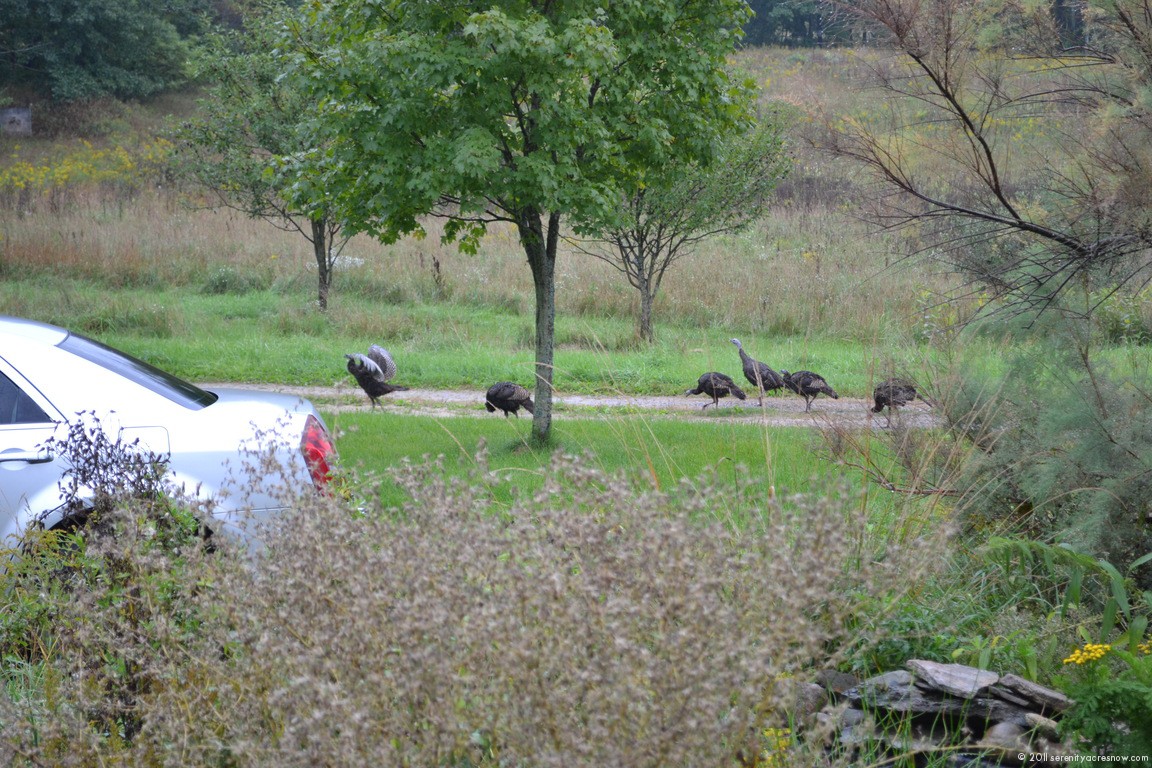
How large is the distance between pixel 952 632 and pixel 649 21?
5602mm

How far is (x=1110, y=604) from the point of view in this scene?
3.83 meters

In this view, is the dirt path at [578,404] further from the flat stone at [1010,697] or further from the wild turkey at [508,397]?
the flat stone at [1010,697]

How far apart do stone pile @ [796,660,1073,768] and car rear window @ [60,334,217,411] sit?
365 centimetres

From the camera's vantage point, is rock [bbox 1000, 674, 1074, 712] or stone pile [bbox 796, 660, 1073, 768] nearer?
stone pile [bbox 796, 660, 1073, 768]

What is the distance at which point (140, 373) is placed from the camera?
5.59 meters

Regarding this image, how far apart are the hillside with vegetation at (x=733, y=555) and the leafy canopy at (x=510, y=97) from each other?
571mm

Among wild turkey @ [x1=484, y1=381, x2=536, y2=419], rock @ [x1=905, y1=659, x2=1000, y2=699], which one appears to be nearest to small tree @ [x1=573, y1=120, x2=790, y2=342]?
wild turkey @ [x1=484, y1=381, x2=536, y2=419]

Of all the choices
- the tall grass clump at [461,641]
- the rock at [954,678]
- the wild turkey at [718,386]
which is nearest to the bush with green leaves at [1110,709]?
the rock at [954,678]

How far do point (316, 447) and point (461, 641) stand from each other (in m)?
3.12

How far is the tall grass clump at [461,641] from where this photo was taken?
2219 millimetres

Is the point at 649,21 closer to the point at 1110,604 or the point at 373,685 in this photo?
the point at 1110,604

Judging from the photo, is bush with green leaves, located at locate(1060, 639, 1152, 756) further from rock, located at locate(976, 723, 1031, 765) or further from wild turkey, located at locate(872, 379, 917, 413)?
wild turkey, located at locate(872, 379, 917, 413)

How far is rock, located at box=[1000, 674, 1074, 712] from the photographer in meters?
3.50

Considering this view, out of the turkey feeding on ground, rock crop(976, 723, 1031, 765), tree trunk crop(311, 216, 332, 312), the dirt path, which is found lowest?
rock crop(976, 723, 1031, 765)
